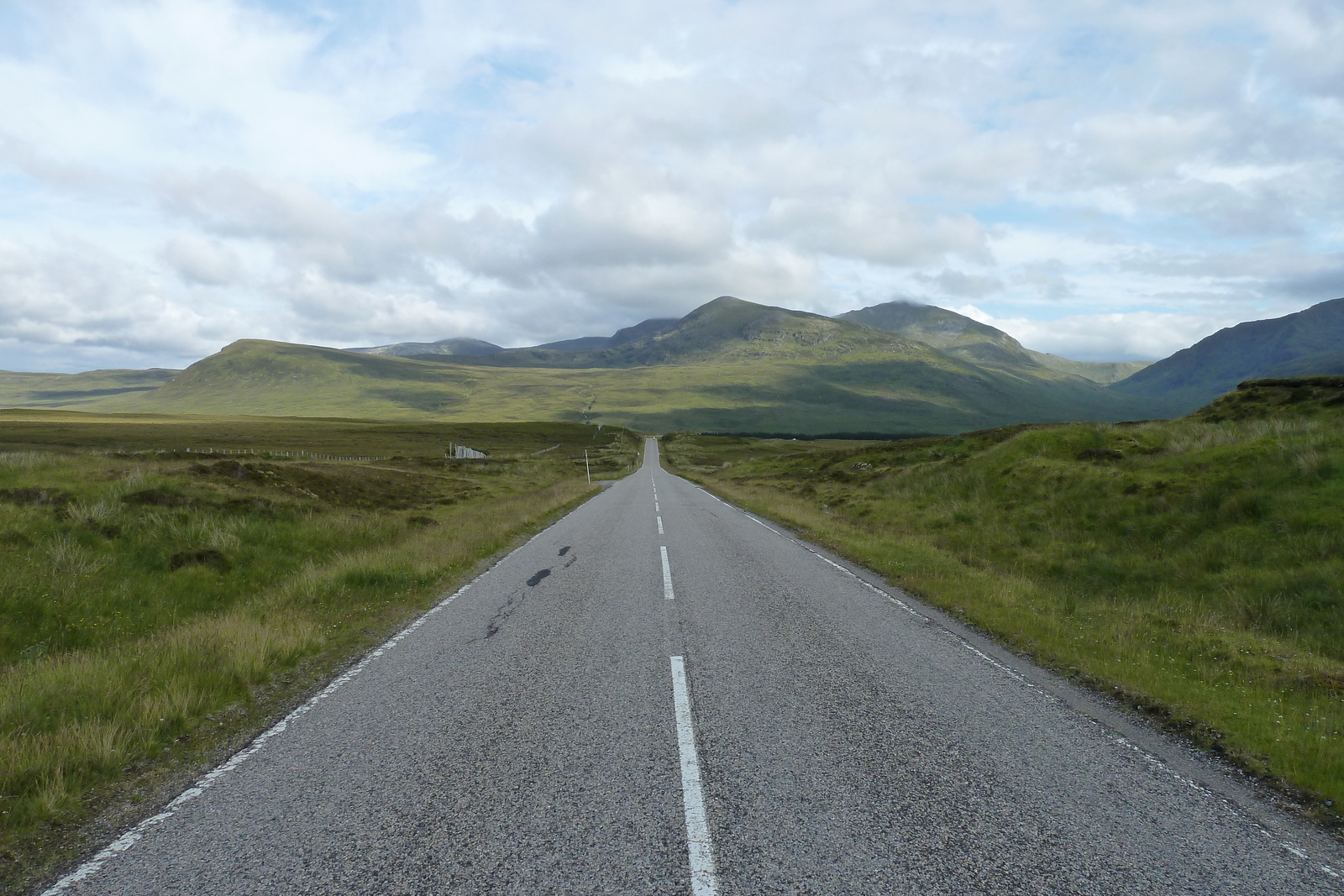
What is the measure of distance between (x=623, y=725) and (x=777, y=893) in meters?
2.53

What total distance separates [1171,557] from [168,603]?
62.4 ft

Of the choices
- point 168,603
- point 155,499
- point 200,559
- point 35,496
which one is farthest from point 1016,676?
point 35,496

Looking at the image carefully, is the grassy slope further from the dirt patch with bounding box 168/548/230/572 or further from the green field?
the dirt patch with bounding box 168/548/230/572

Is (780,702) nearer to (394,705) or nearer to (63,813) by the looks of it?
(394,705)

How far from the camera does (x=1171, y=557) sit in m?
13.7

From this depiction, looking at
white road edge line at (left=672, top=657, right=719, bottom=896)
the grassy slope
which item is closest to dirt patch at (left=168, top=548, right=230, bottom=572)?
white road edge line at (left=672, top=657, right=719, bottom=896)

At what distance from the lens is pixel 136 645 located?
840 cm

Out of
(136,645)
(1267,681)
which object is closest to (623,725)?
(136,645)

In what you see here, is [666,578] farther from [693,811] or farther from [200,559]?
[200,559]

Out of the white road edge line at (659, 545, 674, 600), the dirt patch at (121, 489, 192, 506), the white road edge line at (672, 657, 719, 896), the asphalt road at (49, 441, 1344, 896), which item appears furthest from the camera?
the dirt patch at (121, 489, 192, 506)

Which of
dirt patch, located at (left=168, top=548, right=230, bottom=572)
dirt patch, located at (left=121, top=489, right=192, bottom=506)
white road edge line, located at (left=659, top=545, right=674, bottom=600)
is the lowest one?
white road edge line, located at (left=659, top=545, right=674, bottom=600)

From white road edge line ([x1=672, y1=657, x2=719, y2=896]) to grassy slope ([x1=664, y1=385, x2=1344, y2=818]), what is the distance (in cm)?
455

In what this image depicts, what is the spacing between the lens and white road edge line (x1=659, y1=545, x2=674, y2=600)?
38.1ft

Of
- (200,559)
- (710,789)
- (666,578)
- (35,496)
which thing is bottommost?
(666,578)
